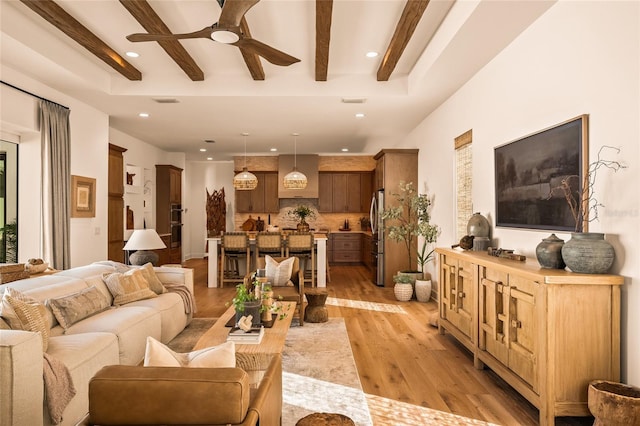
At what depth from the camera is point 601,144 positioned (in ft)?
9.15

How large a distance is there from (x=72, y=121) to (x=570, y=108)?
18.9 ft

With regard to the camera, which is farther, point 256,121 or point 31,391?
point 256,121

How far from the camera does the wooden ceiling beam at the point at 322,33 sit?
341cm

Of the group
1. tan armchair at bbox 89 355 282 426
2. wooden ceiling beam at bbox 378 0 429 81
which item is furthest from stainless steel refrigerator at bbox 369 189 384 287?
tan armchair at bbox 89 355 282 426

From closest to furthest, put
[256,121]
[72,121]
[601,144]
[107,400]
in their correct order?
[107,400] → [601,144] → [72,121] → [256,121]

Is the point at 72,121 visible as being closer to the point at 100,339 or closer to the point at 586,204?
the point at 100,339

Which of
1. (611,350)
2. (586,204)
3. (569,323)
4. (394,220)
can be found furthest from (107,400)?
(394,220)

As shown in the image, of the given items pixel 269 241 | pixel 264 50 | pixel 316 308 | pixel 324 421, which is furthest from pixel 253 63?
pixel 324 421

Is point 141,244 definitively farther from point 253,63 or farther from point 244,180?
point 244,180

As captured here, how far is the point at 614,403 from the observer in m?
2.24

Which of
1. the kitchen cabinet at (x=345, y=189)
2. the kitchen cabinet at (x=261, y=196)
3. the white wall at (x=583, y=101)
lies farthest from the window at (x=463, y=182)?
the kitchen cabinet at (x=261, y=196)

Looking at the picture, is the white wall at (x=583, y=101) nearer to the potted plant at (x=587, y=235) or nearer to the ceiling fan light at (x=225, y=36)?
the potted plant at (x=587, y=235)

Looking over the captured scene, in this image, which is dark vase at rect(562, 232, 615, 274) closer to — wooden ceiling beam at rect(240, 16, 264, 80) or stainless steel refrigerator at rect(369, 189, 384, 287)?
wooden ceiling beam at rect(240, 16, 264, 80)

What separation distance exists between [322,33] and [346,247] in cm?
A: 757
